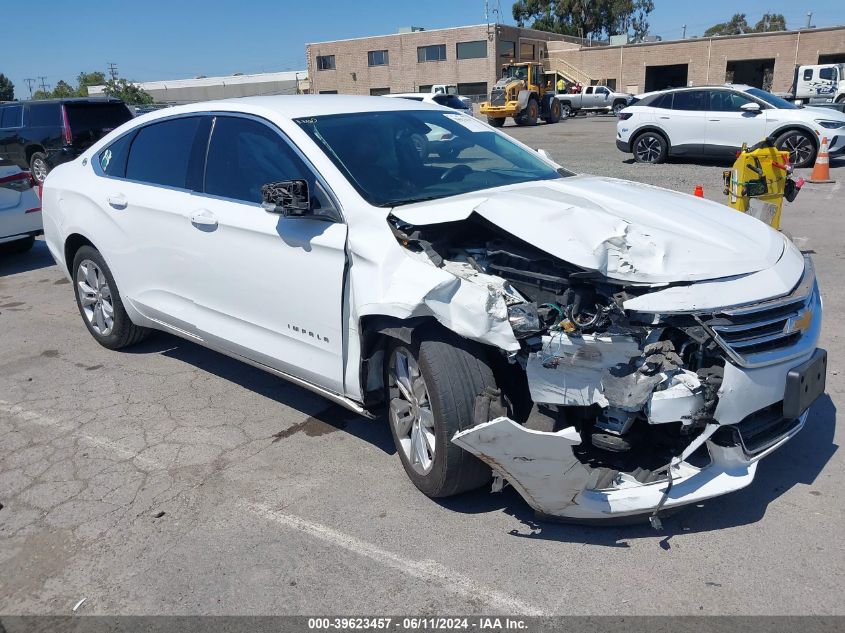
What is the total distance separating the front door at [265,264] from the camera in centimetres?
370

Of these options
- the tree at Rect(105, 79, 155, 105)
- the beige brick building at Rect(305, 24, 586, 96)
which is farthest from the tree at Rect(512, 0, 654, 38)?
the tree at Rect(105, 79, 155, 105)

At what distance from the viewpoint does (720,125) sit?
14.5 m

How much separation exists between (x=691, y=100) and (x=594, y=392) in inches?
543

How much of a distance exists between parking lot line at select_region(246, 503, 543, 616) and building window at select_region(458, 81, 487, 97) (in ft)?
193

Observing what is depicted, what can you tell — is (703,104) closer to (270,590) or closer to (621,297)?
(621,297)

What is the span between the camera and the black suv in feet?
51.6

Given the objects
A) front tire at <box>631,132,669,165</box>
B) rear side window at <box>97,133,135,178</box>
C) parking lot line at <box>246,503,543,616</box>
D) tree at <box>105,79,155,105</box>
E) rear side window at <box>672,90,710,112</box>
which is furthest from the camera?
tree at <box>105,79,155,105</box>

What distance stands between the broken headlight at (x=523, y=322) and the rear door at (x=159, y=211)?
227 centimetres

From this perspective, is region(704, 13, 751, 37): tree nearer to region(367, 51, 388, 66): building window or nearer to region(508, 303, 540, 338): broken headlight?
region(367, 51, 388, 66): building window

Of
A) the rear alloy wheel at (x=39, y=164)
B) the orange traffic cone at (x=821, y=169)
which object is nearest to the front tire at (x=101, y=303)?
the orange traffic cone at (x=821, y=169)

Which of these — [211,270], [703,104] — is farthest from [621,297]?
[703,104]

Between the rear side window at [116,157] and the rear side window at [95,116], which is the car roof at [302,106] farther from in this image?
the rear side window at [95,116]

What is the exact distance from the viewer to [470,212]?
3342mm

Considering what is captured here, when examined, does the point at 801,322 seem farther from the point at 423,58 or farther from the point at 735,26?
the point at 735,26
